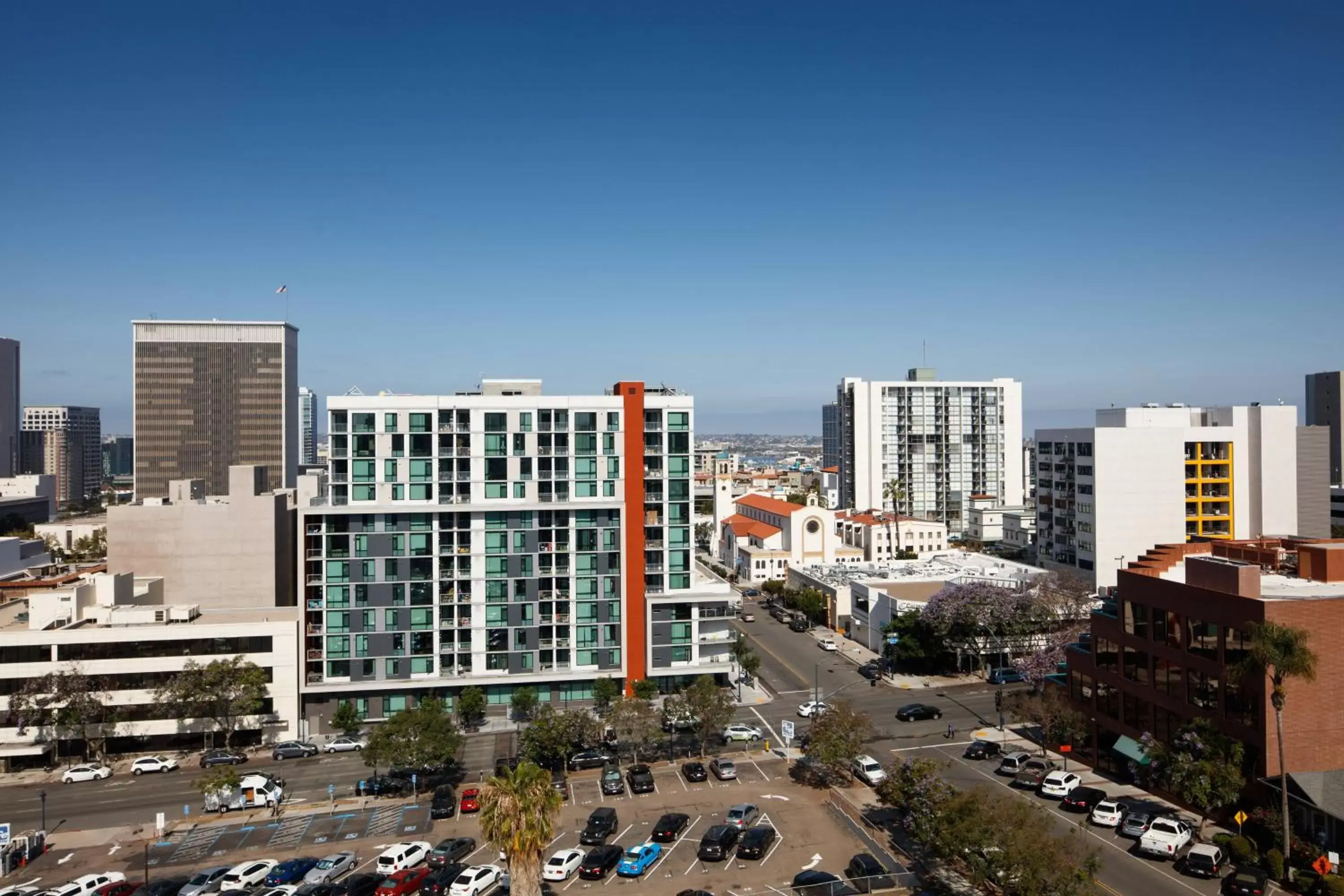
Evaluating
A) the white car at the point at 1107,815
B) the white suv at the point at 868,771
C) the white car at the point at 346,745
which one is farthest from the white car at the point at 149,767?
the white car at the point at 1107,815

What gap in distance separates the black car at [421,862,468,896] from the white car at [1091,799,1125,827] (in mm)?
31571

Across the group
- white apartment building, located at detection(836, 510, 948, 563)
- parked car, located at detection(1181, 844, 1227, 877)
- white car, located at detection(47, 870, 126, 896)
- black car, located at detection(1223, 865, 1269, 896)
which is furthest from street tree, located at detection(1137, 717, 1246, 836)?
white apartment building, located at detection(836, 510, 948, 563)

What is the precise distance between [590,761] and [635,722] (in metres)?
5.01

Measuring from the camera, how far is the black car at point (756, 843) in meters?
43.9

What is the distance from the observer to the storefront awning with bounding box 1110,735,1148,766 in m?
49.3

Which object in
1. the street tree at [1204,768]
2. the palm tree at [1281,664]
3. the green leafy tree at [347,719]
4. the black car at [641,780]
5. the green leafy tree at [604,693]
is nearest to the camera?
the palm tree at [1281,664]

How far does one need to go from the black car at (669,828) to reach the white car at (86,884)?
83.5 ft

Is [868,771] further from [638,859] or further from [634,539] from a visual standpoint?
[634,539]

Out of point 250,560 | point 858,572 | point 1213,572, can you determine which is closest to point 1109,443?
point 858,572

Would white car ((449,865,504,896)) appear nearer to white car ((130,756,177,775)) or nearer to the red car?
the red car

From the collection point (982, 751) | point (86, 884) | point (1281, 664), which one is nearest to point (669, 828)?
point (982, 751)

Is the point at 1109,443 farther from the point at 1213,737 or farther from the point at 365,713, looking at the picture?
the point at 365,713

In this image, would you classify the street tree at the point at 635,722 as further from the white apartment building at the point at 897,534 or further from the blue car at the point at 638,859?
the white apartment building at the point at 897,534

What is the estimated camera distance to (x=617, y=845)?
45.5 meters
